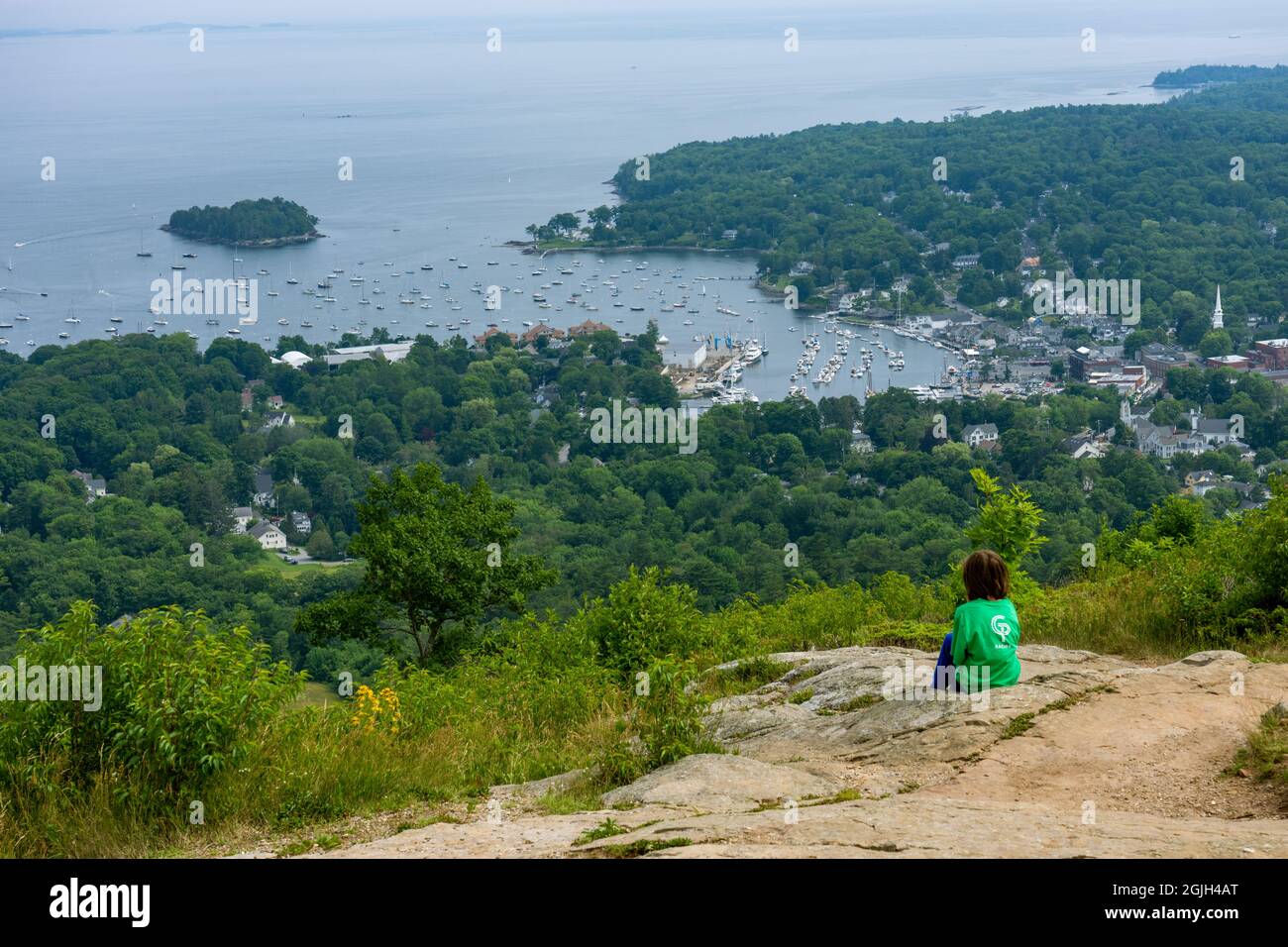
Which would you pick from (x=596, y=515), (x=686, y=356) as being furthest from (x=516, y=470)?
(x=686, y=356)

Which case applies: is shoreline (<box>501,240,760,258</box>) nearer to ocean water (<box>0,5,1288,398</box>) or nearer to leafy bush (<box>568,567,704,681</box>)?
ocean water (<box>0,5,1288,398</box>)

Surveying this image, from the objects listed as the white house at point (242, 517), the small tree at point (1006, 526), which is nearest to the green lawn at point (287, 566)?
the white house at point (242, 517)

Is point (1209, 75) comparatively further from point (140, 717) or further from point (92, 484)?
point (140, 717)

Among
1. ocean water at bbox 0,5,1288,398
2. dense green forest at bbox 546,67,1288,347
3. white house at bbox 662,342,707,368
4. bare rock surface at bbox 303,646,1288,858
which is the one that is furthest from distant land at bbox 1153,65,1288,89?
bare rock surface at bbox 303,646,1288,858

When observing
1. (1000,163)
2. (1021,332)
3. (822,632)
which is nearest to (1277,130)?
(1000,163)

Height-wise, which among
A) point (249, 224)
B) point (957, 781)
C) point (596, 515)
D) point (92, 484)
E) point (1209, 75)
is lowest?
point (596, 515)

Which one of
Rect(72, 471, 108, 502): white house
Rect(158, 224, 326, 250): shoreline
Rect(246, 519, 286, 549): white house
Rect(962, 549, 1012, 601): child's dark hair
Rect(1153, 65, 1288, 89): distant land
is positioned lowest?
Rect(246, 519, 286, 549): white house

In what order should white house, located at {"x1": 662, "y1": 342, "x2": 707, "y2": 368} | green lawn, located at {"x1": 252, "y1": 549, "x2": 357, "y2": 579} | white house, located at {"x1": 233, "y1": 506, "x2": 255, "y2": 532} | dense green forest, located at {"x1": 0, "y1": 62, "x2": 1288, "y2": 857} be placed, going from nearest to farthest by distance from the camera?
dense green forest, located at {"x1": 0, "y1": 62, "x2": 1288, "y2": 857} < green lawn, located at {"x1": 252, "y1": 549, "x2": 357, "y2": 579} < white house, located at {"x1": 233, "y1": 506, "x2": 255, "y2": 532} < white house, located at {"x1": 662, "y1": 342, "x2": 707, "y2": 368}
